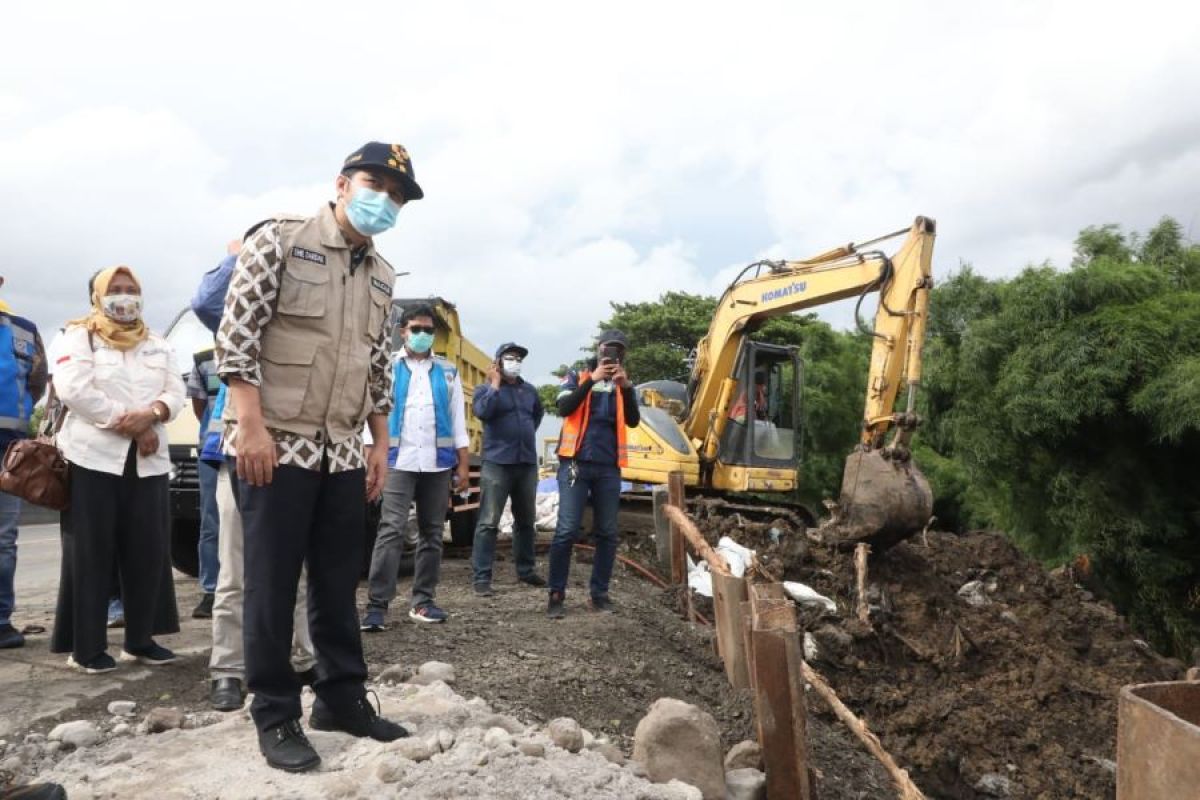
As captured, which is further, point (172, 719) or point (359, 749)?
point (172, 719)

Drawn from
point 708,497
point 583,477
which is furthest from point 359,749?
point 708,497

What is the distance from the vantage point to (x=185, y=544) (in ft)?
24.9

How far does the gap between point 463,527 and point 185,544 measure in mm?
2968

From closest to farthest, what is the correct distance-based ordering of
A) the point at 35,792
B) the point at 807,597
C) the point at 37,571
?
the point at 35,792 < the point at 807,597 < the point at 37,571

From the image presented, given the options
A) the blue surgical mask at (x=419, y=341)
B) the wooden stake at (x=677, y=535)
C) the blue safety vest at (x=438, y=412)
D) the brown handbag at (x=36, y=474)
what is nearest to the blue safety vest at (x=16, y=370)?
the brown handbag at (x=36, y=474)

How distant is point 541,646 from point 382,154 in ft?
9.34

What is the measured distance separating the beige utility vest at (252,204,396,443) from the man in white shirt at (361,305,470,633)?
7.97 feet

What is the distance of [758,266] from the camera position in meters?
11.1

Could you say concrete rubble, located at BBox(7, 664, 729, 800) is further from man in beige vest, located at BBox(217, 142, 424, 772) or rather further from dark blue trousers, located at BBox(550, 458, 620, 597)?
dark blue trousers, located at BBox(550, 458, 620, 597)

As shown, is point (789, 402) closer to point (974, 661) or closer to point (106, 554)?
point (974, 661)

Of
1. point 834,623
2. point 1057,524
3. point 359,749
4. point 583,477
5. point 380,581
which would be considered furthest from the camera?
point 1057,524

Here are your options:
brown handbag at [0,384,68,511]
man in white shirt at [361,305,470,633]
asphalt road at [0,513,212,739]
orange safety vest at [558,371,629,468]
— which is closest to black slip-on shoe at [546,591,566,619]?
man in white shirt at [361,305,470,633]

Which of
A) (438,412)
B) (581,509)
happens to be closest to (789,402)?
(581,509)

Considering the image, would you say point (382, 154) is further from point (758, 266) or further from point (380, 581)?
point (758, 266)
